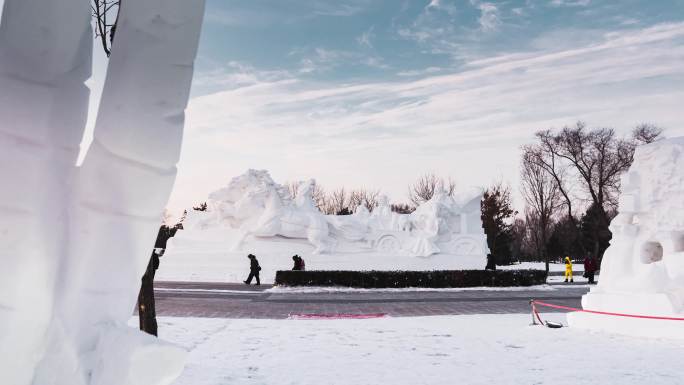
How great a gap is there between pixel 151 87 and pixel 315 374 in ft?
14.2

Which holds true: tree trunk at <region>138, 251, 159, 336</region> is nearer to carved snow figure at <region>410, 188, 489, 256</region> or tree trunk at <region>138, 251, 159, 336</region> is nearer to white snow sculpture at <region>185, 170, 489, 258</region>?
white snow sculpture at <region>185, 170, 489, 258</region>

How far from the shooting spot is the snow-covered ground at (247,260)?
23.0 metres

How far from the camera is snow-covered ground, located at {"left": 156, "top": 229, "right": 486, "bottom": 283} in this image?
23016 millimetres

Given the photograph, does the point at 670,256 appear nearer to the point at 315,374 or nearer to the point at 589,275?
the point at 315,374

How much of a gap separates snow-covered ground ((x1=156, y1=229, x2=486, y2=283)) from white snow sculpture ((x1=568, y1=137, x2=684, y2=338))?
46.4 feet

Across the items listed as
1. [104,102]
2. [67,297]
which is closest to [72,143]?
[104,102]

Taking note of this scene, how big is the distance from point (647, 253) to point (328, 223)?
16160 mm

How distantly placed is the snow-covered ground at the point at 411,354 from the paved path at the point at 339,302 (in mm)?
2029

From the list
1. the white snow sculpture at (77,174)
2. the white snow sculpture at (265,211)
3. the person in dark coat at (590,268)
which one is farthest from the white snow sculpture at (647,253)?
the white snow sculpture at (265,211)

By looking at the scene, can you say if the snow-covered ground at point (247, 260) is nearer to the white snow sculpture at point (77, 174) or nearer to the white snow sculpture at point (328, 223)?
the white snow sculpture at point (328, 223)

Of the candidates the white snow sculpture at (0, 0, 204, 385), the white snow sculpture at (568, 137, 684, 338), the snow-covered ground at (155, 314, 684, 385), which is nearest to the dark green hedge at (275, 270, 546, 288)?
the snow-covered ground at (155, 314, 684, 385)

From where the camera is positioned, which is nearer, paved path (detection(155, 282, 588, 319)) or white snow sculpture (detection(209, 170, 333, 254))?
paved path (detection(155, 282, 588, 319))

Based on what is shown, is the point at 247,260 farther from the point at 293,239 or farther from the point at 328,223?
the point at 328,223

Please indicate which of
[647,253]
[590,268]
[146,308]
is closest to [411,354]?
[146,308]
